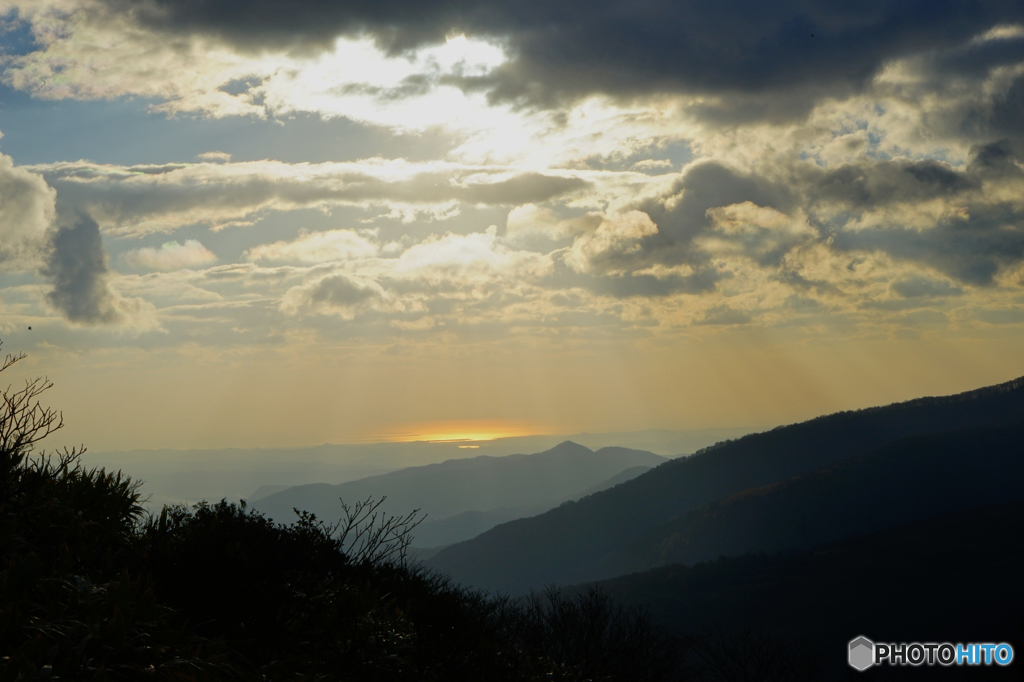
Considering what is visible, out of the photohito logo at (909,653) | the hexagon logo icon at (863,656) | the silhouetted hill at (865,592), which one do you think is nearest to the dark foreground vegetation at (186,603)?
the photohito logo at (909,653)

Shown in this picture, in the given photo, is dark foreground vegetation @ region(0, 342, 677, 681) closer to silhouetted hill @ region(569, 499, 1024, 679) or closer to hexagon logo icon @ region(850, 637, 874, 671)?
hexagon logo icon @ region(850, 637, 874, 671)

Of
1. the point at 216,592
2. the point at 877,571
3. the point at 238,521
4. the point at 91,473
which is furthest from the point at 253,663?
the point at 877,571

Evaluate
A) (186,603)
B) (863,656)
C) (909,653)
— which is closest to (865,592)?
(863,656)

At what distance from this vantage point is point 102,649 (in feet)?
26.7

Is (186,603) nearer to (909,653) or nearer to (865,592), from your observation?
(909,653)

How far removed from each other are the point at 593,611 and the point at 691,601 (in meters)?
152

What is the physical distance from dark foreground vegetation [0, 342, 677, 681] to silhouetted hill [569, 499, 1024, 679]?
133m

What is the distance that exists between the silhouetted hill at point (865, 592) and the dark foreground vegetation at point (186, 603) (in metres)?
133

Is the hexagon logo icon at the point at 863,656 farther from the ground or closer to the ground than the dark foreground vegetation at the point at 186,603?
closer to the ground

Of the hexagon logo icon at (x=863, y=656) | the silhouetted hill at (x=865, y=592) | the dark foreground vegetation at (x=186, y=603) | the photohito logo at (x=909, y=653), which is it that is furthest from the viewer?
the silhouetted hill at (x=865, y=592)

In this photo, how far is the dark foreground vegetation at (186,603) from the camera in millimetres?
8242

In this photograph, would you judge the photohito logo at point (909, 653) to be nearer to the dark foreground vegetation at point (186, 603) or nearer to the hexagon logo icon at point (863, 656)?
the hexagon logo icon at point (863, 656)

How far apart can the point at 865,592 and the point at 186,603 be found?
187240 mm

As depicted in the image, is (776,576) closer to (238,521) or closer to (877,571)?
(877,571)
